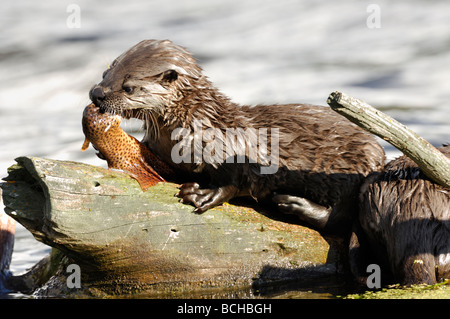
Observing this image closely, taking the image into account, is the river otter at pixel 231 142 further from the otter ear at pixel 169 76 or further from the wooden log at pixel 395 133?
the wooden log at pixel 395 133

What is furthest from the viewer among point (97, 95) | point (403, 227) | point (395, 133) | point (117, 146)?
point (117, 146)

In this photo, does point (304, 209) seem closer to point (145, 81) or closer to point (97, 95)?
point (145, 81)

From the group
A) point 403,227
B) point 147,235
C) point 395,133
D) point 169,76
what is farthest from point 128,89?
point 403,227

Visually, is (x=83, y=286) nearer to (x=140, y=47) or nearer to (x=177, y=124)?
(x=177, y=124)

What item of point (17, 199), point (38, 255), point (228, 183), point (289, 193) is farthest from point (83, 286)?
point (38, 255)

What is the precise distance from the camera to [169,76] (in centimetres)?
403

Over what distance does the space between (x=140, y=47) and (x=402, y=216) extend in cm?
200

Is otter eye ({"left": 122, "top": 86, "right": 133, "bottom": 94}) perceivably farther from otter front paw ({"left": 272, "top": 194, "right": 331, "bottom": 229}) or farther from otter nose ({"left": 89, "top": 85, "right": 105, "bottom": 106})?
otter front paw ({"left": 272, "top": 194, "right": 331, "bottom": 229})

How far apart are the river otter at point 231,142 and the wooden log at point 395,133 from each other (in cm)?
53

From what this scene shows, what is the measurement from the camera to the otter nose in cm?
390

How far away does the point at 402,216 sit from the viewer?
147 inches

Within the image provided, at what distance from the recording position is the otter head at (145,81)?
3.92 m

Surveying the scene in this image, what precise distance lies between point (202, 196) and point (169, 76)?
0.81 meters

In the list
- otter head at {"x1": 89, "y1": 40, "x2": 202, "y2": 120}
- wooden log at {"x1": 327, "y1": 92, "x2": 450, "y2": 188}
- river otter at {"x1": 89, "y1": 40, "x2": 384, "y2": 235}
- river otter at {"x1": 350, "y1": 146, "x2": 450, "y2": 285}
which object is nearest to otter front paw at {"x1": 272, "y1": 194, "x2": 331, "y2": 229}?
river otter at {"x1": 89, "y1": 40, "x2": 384, "y2": 235}
